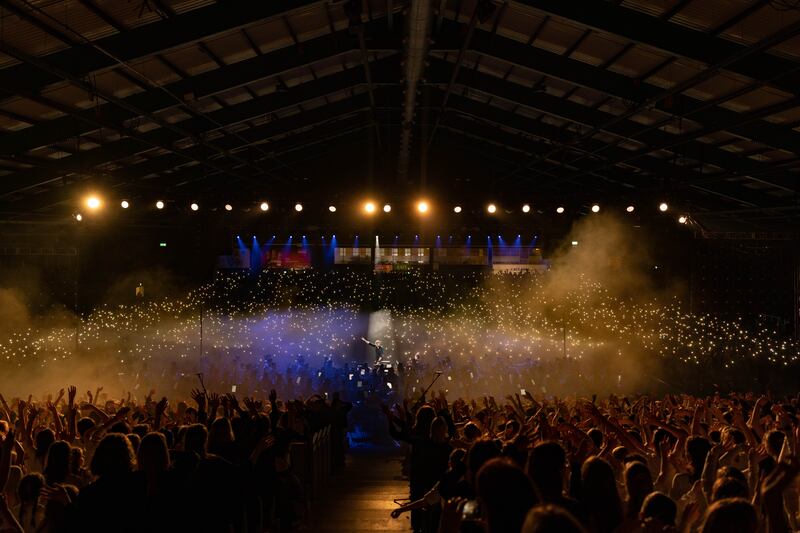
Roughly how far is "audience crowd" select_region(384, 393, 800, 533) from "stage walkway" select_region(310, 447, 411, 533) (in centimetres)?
95

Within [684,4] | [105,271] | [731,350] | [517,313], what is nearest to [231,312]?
[105,271]

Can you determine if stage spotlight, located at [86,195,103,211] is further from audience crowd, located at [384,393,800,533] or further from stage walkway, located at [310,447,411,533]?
audience crowd, located at [384,393,800,533]

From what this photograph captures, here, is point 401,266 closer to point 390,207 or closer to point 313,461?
point 390,207

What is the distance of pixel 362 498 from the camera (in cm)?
836

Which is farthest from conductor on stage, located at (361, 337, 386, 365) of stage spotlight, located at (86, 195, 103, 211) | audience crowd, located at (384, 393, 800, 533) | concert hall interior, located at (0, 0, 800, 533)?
audience crowd, located at (384, 393, 800, 533)

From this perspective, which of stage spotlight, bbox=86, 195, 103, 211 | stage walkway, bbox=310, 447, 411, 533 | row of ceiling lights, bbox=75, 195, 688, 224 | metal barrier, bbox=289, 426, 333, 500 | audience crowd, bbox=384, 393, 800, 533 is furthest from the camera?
row of ceiling lights, bbox=75, 195, 688, 224

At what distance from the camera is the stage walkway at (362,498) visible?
7.04 meters

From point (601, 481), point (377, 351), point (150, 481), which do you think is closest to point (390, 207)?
point (377, 351)

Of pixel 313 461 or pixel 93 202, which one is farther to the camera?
pixel 93 202

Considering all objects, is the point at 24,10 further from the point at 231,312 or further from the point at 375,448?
the point at 231,312

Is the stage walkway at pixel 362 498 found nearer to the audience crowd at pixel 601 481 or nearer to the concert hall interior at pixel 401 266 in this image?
the concert hall interior at pixel 401 266

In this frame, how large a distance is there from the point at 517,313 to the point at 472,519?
64.2ft

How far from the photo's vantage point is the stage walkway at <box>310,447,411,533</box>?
277 inches

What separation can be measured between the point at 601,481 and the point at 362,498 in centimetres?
612
